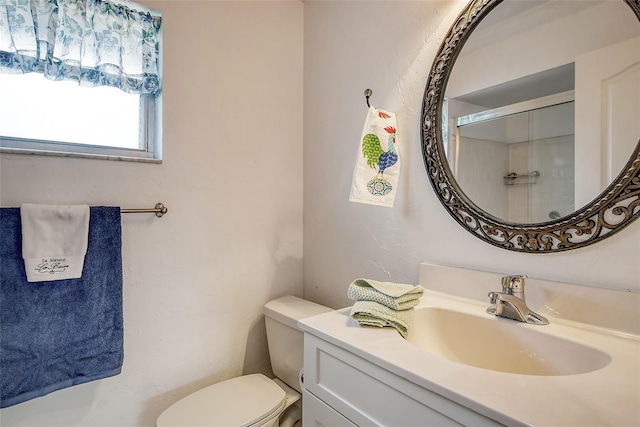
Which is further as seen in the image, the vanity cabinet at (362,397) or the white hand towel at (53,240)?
the white hand towel at (53,240)

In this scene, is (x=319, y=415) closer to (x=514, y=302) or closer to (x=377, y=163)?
(x=514, y=302)

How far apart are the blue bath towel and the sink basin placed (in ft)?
3.29

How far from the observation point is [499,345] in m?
0.87

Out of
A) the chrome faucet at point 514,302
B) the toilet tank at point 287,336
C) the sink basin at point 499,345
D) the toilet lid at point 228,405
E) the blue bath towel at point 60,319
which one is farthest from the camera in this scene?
the toilet tank at point 287,336

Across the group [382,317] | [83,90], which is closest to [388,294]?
[382,317]

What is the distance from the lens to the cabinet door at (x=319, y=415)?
0.81m

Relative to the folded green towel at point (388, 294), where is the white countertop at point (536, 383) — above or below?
below

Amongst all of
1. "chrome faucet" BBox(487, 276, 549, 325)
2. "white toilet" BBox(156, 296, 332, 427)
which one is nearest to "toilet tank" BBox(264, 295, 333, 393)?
"white toilet" BBox(156, 296, 332, 427)

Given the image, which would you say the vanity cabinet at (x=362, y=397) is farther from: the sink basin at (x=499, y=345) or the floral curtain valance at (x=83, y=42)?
the floral curtain valance at (x=83, y=42)

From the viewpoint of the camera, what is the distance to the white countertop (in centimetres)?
49

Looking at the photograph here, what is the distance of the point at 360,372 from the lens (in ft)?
2.47

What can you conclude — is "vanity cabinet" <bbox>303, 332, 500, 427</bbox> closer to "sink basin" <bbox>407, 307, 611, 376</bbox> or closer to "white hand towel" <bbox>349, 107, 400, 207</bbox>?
"sink basin" <bbox>407, 307, 611, 376</bbox>

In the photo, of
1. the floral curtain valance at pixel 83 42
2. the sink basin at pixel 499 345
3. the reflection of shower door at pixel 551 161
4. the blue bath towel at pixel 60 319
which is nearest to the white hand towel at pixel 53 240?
the blue bath towel at pixel 60 319

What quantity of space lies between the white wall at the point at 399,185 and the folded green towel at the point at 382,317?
12.9 inches
